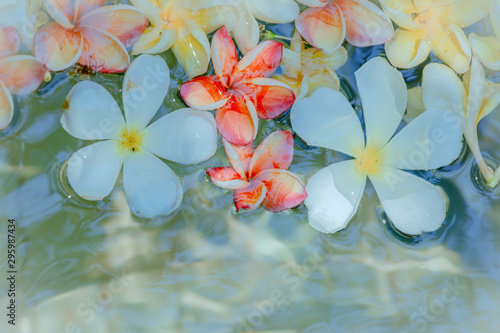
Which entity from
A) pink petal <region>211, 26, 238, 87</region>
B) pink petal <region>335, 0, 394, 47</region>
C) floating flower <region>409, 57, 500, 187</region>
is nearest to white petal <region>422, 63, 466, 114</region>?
floating flower <region>409, 57, 500, 187</region>

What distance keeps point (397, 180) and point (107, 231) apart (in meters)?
0.60

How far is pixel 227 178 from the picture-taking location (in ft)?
2.69

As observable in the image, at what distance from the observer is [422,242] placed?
37.9 inches

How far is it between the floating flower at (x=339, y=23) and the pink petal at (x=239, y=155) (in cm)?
24

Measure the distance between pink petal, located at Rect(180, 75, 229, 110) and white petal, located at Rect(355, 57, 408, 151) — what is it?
0.87ft

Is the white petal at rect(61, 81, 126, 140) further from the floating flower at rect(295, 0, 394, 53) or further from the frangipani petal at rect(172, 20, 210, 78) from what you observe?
the floating flower at rect(295, 0, 394, 53)

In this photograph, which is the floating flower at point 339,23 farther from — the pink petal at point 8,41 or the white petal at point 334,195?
the pink petal at point 8,41

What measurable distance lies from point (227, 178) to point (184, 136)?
112 mm

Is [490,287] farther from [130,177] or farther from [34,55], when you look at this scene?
[34,55]

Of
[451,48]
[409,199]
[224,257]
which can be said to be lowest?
[224,257]

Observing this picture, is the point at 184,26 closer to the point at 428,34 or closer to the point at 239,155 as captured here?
the point at 239,155

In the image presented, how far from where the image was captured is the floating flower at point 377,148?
2.80ft

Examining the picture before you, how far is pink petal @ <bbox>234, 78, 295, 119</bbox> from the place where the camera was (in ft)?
2.62

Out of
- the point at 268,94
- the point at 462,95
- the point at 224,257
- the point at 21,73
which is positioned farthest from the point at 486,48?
the point at 21,73
